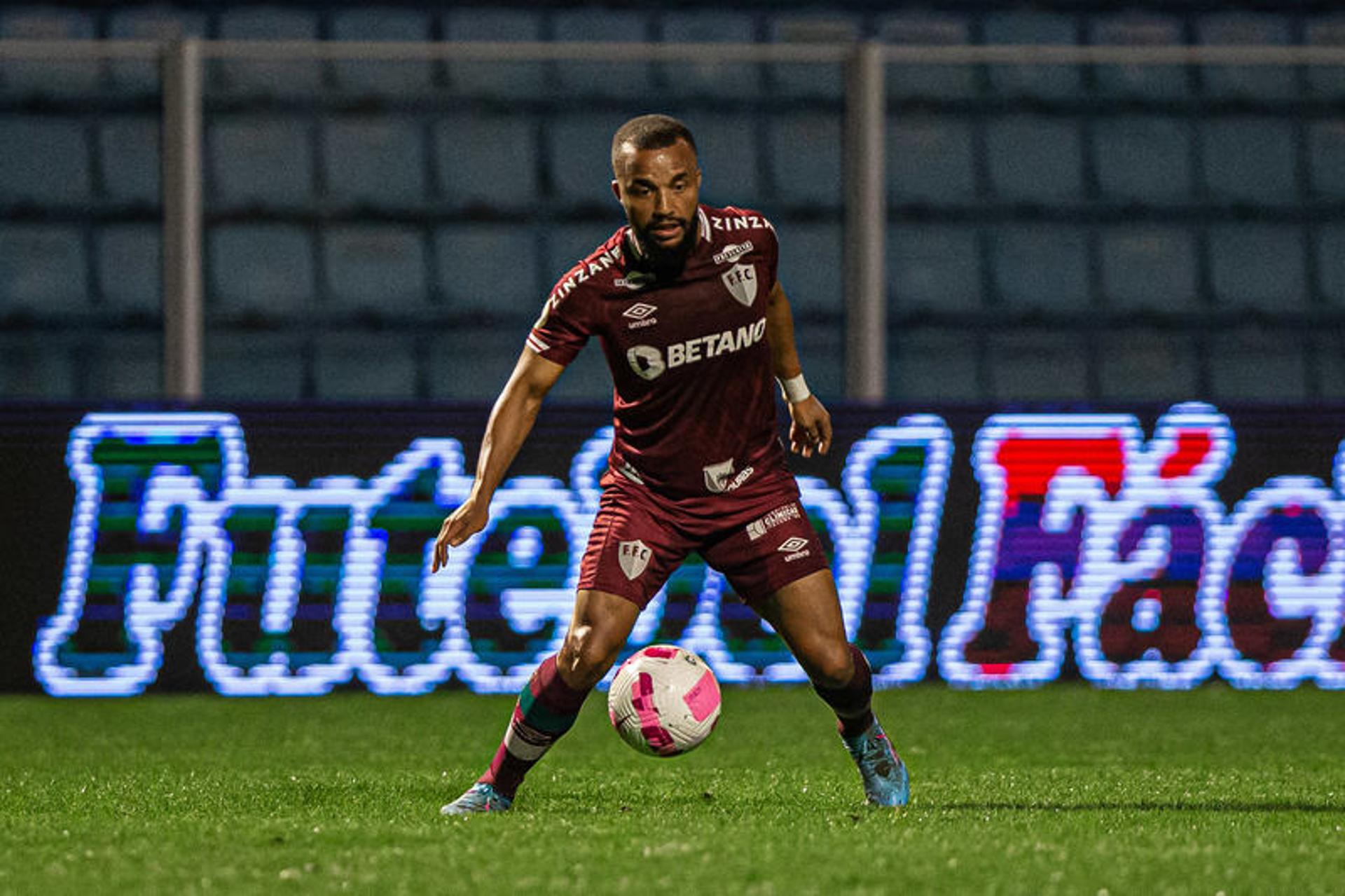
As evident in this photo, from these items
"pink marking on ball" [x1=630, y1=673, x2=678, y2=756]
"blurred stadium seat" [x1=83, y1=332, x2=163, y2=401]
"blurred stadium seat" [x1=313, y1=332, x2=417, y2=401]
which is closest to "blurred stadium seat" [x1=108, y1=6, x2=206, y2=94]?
"blurred stadium seat" [x1=83, y1=332, x2=163, y2=401]

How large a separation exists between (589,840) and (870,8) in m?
9.53

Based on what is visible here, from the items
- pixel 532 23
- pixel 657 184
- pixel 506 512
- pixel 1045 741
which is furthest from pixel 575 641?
pixel 532 23

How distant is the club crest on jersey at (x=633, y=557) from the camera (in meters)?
5.46

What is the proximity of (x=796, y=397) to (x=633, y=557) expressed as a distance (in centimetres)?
73

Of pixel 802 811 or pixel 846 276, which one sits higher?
pixel 846 276

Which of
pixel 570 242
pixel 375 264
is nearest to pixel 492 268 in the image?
pixel 570 242

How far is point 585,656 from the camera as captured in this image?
212 inches

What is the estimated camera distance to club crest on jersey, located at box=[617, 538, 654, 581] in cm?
546

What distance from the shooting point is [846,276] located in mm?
9516

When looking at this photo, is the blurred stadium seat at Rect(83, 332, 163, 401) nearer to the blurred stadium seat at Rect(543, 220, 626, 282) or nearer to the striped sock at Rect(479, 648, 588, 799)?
the blurred stadium seat at Rect(543, 220, 626, 282)

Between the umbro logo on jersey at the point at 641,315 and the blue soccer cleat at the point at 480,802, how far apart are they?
116 cm

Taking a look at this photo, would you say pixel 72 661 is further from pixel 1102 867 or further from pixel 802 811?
pixel 1102 867

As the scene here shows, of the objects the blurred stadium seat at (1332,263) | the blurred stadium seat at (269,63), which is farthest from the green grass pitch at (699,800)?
the blurred stadium seat at (269,63)

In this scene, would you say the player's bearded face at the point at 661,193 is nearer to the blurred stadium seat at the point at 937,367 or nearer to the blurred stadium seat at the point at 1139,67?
the blurred stadium seat at the point at 937,367
